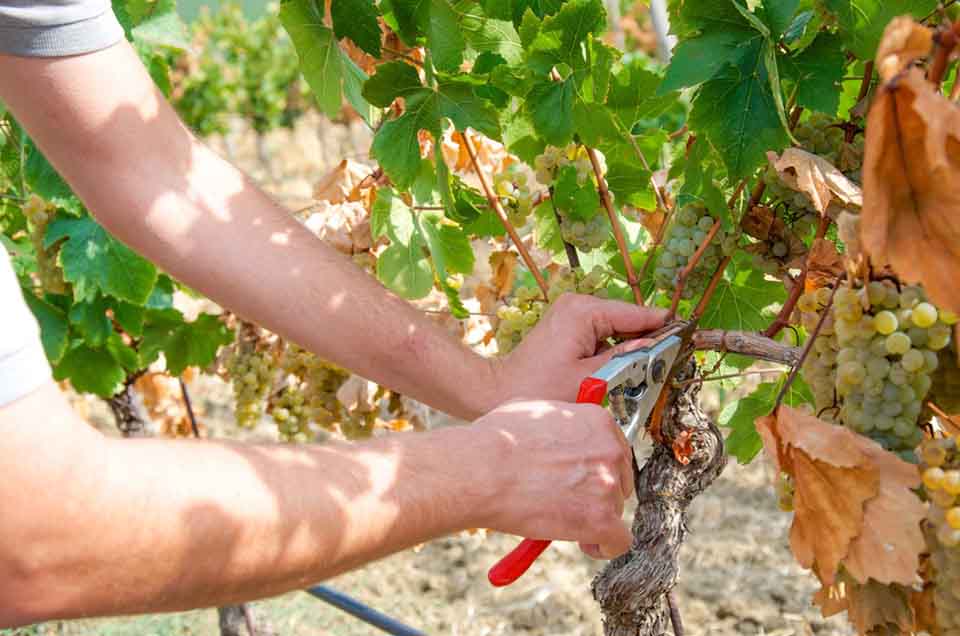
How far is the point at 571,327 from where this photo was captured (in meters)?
1.67

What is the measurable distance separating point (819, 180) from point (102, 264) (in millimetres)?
2061

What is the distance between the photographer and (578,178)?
1.87m

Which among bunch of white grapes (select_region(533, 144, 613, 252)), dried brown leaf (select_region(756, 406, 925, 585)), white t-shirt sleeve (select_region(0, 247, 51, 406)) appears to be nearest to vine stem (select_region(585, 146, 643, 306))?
bunch of white grapes (select_region(533, 144, 613, 252))

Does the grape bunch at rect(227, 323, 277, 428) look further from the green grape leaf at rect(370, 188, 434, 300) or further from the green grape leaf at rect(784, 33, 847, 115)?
the green grape leaf at rect(784, 33, 847, 115)

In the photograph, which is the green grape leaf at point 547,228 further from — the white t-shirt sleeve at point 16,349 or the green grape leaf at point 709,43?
the white t-shirt sleeve at point 16,349

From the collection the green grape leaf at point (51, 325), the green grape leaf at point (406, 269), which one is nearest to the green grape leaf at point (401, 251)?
the green grape leaf at point (406, 269)

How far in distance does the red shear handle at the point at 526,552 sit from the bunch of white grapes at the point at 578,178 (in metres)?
0.50

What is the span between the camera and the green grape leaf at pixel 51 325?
124 inches

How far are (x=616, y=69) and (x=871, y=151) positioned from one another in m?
1.01

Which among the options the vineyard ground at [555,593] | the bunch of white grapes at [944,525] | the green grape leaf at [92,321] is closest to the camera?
the bunch of white grapes at [944,525]

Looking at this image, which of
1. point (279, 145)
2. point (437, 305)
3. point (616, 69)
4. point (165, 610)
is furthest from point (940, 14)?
point (279, 145)

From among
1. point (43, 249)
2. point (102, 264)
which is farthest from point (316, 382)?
point (43, 249)

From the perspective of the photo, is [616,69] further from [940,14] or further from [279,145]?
[279,145]

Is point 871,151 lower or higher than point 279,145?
higher
